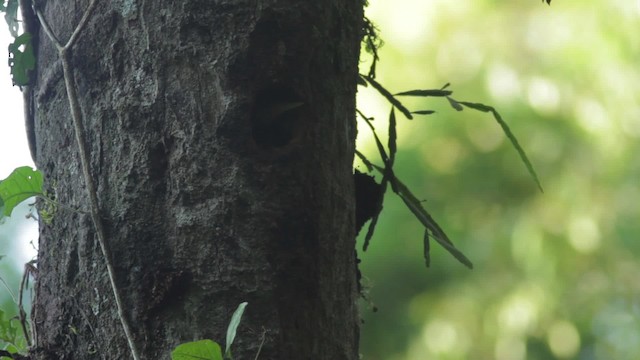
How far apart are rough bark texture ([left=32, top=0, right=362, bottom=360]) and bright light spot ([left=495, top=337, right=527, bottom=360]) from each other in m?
2.58

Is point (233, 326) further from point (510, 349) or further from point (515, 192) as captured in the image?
point (515, 192)

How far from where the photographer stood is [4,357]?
793 millimetres

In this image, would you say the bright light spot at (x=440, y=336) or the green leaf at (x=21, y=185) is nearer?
the green leaf at (x=21, y=185)

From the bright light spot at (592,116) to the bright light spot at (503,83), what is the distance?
0.27 meters

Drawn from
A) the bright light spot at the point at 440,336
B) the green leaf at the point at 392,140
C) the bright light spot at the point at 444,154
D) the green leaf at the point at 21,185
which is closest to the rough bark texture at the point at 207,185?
the green leaf at the point at 21,185

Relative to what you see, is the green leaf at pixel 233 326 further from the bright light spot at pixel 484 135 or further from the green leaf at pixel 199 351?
the bright light spot at pixel 484 135

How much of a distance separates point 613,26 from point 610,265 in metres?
0.99

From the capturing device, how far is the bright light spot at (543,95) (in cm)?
342

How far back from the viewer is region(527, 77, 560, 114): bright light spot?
3.42 meters

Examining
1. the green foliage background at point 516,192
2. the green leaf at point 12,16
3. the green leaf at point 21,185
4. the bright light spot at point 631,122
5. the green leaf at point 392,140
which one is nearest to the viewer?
the green leaf at point 21,185

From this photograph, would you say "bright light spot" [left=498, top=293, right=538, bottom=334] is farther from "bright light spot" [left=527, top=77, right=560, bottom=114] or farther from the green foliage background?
"bright light spot" [left=527, top=77, right=560, bottom=114]

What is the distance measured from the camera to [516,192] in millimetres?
3582

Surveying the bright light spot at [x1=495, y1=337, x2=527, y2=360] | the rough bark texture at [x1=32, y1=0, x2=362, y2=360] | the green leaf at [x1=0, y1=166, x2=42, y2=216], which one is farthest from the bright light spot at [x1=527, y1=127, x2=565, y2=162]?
the green leaf at [x1=0, y1=166, x2=42, y2=216]

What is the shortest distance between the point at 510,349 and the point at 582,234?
1.87ft
